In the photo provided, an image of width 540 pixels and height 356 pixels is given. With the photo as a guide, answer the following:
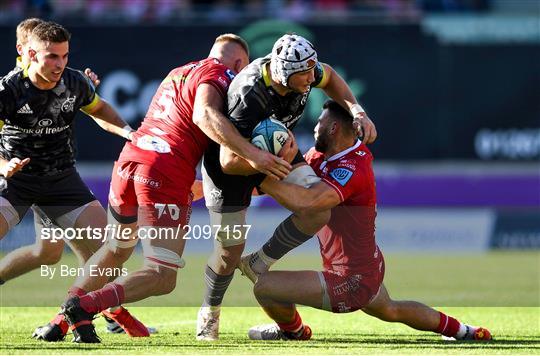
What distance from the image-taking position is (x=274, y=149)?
755 cm

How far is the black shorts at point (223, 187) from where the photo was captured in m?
7.99

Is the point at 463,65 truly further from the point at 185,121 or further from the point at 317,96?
the point at 185,121

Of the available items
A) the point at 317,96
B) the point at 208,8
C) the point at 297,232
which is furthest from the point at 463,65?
the point at 297,232

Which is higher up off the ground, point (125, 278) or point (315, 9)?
point (315, 9)

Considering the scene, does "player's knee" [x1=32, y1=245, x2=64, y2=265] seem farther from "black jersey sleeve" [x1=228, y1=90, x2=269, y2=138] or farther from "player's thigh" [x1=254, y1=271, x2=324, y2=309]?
"black jersey sleeve" [x1=228, y1=90, x2=269, y2=138]

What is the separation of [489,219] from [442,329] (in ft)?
30.3

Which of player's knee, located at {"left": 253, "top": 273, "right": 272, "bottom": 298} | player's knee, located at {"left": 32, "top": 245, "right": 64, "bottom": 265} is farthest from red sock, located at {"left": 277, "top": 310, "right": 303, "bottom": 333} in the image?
player's knee, located at {"left": 32, "top": 245, "right": 64, "bottom": 265}

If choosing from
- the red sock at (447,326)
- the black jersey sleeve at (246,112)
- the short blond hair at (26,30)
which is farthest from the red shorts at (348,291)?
the short blond hair at (26,30)

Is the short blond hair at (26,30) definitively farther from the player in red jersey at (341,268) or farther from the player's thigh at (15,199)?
the player in red jersey at (341,268)

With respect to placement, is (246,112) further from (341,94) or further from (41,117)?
(41,117)

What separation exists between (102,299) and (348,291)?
1776 mm

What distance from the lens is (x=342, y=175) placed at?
7.91 m

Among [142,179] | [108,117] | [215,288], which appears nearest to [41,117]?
[108,117]

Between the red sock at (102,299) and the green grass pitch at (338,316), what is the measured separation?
267 mm
